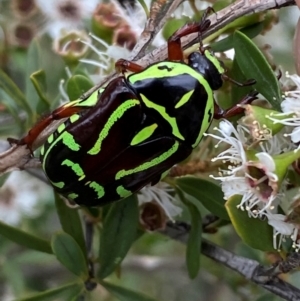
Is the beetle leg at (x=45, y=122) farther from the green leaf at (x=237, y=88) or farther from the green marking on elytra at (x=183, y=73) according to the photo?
the green leaf at (x=237, y=88)

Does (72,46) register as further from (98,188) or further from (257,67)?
(257,67)

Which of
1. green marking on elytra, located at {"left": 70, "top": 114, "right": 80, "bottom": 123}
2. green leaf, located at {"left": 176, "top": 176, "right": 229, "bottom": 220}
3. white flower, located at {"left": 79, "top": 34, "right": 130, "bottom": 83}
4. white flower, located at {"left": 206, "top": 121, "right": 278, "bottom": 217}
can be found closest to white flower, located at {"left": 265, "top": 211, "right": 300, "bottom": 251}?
white flower, located at {"left": 206, "top": 121, "right": 278, "bottom": 217}

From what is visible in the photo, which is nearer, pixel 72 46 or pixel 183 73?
pixel 183 73

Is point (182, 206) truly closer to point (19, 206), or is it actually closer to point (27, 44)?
point (27, 44)

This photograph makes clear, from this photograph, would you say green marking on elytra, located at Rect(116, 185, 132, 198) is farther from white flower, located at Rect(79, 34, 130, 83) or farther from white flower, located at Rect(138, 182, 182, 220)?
white flower, located at Rect(79, 34, 130, 83)

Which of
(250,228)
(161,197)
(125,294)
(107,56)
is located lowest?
(125,294)

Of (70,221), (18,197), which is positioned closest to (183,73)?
(70,221)

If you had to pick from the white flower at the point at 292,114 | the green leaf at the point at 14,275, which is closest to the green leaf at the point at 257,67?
the white flower at the point at 292,114
